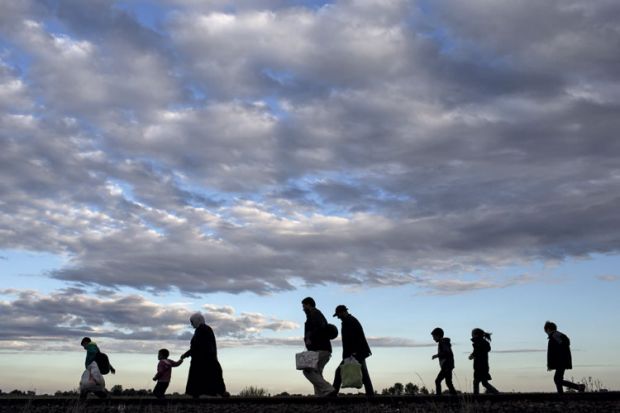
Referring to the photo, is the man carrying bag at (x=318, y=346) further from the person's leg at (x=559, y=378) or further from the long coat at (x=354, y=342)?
the person's leg at (x=559, y=378)

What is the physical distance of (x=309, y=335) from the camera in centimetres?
1672

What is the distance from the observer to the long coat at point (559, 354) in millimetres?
17906

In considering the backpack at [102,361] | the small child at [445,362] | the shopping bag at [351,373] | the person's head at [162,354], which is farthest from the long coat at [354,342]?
the backpack at [102,361]

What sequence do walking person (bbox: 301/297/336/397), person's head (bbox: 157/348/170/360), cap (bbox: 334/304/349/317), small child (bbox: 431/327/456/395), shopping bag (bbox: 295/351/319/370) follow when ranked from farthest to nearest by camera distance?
person's head (bbox: 157/348/170/360), small child (bbox: 431/327/456/395), cap (bbox: 334/304/349/317), walking person (bbox: 301/297/336/397), shopping bag (bbox: 295/351/319/370)

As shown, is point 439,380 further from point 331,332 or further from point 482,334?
point 331,332

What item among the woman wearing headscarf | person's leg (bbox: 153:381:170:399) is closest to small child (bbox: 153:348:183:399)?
person's leg (bbox: 153:381:170:399)

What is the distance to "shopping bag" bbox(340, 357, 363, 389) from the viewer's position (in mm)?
16094

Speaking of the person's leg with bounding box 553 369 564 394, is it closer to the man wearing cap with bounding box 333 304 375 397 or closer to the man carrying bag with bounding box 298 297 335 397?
the man wearing cap with bounding box 333 304 375 397

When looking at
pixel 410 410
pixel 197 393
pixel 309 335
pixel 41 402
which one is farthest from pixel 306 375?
pixel 41 402

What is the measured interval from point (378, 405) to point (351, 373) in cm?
244

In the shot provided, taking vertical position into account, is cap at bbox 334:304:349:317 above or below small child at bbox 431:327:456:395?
above

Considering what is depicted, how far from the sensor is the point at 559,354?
18.0 meters

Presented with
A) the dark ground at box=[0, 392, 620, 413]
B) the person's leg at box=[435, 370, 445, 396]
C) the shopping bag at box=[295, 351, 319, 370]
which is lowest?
the dark ground at box=[0, 392, 620, 413]

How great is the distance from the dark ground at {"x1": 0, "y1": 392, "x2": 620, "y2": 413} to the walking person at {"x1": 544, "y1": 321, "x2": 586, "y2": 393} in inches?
159
